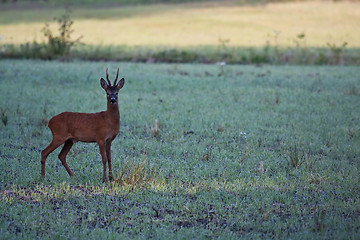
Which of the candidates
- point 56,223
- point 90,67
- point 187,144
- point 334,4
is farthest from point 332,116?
point 334,4

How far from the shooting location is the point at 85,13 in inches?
1665

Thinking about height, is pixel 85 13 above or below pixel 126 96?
above

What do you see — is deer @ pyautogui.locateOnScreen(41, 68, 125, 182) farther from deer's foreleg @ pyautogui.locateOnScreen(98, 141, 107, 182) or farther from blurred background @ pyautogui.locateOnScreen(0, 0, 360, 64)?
blurred background @ pyautogui.locateOnScreen(0, 0, 360, 64)

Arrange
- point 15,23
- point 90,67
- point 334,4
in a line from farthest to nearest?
point 334,4
point 15,23
point 90,67

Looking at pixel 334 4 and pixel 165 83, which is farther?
pixel 334 4

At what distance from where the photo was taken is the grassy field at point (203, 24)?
2814 centimetres

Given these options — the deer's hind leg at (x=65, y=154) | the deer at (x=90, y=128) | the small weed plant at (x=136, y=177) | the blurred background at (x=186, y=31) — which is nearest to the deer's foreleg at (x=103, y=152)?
the deer at (x=90, y=128)

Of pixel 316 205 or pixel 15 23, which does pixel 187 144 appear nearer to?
A: pixel 316 205

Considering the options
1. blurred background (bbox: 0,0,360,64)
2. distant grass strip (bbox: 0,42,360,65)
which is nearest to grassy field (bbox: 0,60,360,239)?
distant grass strip (bbox: 0,42,360,65)

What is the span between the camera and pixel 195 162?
8.46m

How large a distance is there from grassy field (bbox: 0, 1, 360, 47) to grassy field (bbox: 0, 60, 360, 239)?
33.5 ft

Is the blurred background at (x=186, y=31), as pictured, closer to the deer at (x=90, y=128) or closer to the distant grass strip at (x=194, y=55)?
the distant grass strip at (x=194, y=55)

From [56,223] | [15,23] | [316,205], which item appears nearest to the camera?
[56,223]

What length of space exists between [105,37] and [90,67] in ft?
36.7
